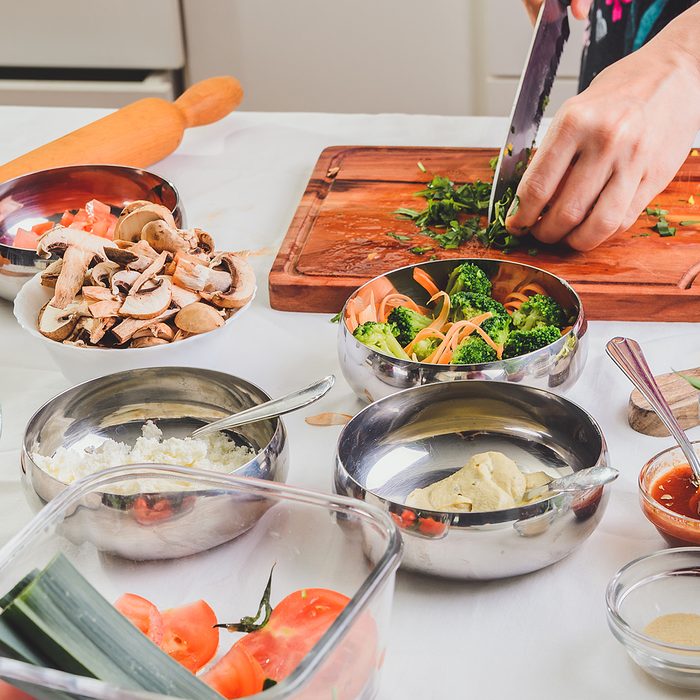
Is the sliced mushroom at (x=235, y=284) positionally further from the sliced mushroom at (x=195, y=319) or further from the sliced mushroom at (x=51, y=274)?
the sliced mushroom at (x=51, y=274)

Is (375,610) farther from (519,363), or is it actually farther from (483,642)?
(519,363)

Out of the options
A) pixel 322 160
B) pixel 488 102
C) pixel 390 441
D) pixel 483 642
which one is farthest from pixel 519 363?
pixel 488 102

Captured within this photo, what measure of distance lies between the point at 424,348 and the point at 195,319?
306 millimetres

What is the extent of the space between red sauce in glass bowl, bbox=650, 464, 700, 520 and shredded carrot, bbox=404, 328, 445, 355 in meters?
0.36

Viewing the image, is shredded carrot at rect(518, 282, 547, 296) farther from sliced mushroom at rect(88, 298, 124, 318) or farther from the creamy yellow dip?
sliced mushroom at rect(88, 298, 124, 318)

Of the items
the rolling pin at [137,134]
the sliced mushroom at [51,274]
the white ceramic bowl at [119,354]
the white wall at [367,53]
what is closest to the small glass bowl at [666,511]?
the white ceramic bowl at [119,354]

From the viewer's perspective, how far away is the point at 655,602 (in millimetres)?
871

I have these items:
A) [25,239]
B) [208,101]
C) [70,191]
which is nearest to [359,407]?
[25,239]

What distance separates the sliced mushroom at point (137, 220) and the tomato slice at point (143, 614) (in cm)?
68

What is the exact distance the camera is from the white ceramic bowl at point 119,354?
1234 mm

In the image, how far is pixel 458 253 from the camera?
5.51ft

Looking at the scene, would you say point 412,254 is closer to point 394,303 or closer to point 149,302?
point 394,303

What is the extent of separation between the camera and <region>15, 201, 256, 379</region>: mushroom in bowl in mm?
1244

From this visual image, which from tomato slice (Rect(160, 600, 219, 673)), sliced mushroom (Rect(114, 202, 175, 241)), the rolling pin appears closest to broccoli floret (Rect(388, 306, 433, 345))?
sliced mushroom (Rect(114, 202, 175, 241))
